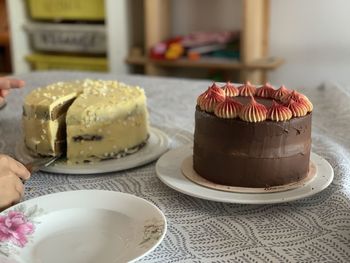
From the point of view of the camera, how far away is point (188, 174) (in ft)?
2.76

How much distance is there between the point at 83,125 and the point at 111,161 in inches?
3.3

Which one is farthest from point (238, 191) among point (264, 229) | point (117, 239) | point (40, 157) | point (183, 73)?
point (183, 73)

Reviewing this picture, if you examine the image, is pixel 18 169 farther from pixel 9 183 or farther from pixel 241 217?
pixel 241 217

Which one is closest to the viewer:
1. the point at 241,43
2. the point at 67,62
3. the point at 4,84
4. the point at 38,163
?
the point at 38,163

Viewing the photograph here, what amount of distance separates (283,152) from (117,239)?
285 mm

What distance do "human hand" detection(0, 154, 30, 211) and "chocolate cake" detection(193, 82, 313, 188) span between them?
0.28 meters

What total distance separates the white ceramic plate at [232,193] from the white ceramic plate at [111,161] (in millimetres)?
54

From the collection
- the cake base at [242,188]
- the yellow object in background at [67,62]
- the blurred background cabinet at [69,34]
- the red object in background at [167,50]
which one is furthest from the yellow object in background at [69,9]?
the cake base at [242,188]

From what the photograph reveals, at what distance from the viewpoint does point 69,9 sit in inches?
104

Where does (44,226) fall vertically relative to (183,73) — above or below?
above

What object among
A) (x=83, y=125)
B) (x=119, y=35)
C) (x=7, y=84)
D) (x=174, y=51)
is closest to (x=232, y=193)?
(x=83, y=125)

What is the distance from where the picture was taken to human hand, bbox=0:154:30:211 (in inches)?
28.9

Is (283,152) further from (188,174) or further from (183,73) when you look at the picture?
(183,73)

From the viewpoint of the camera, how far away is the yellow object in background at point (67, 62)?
Answer: 8.71 feet
